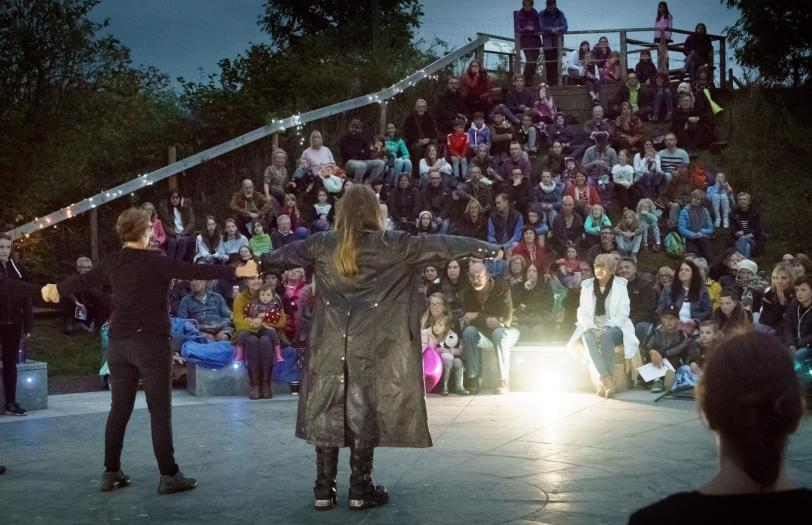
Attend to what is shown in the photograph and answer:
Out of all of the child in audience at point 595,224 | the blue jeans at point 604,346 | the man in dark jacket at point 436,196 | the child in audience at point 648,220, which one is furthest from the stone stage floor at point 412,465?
the man in dark jacket at point 436,196

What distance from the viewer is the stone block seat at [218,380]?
1119 centimetres

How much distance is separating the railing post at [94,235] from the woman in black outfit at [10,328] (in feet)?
15.7

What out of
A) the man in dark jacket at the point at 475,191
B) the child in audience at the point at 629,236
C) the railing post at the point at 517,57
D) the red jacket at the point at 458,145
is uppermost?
the railing post at the point at 517,57

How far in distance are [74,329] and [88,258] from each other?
1.06m

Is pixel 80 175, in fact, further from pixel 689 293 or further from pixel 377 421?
pixel 377 421

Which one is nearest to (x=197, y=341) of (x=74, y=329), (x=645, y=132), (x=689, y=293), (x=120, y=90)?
(x=74, y=329)

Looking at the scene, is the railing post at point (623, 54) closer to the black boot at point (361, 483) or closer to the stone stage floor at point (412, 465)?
the stone stage floor at point (412, 465)

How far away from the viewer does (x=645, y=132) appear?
19672 millimetres

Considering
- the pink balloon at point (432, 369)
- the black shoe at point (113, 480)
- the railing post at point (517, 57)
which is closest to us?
the black shoe at point (113, 480)

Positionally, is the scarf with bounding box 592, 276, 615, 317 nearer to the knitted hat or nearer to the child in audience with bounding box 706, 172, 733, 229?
the knitted hat

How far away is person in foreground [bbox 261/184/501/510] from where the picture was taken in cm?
603

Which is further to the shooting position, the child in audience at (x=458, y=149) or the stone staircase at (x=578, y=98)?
the stone staircase at (x=578, y=98)

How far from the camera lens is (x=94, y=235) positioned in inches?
588

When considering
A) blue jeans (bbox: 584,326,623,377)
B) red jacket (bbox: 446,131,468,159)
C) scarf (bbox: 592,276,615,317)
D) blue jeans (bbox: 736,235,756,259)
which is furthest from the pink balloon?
red jacket (bbox: 446,131,468,159)
